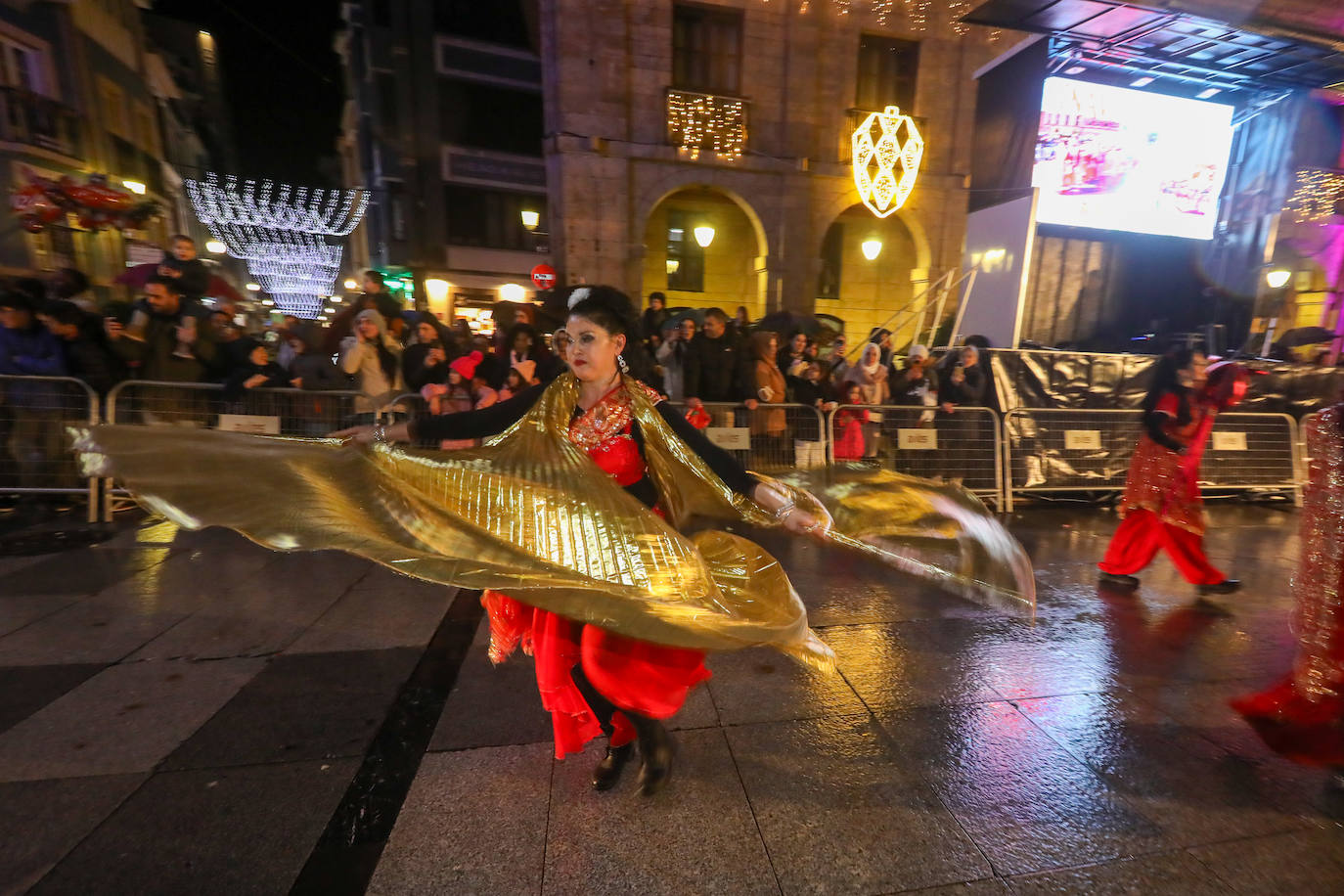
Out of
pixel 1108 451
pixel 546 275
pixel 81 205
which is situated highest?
pixel 81 205

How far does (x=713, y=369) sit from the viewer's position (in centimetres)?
712

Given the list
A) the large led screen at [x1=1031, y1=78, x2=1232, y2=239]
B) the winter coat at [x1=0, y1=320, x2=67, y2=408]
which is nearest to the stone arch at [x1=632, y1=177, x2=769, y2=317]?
the large led screen at [x1=1031, y1=78, x2=1232, y2=239]

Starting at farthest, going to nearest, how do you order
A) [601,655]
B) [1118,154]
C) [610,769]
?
[1118,154] < [610,769] < [601,655]

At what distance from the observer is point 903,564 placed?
7.91 feet

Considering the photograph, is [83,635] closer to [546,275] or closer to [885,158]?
[546,275]

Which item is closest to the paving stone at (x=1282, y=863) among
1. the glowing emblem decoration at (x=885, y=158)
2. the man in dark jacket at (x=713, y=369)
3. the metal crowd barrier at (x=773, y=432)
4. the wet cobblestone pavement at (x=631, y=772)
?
the wet cobblestone pavement at (x=631, y=772)

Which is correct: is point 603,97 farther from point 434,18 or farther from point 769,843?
point 434,18

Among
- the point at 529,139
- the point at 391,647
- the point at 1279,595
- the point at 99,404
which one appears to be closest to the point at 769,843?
the point at 391,647

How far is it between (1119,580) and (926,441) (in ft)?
8.15

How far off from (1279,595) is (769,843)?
4.85 meters

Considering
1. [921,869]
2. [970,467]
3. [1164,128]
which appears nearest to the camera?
[921,869]

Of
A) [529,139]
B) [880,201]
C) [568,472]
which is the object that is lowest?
[568,472]

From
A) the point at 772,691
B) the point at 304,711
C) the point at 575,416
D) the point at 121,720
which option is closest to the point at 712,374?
the point at 772,691

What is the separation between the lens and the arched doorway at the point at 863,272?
→ 617 inches
